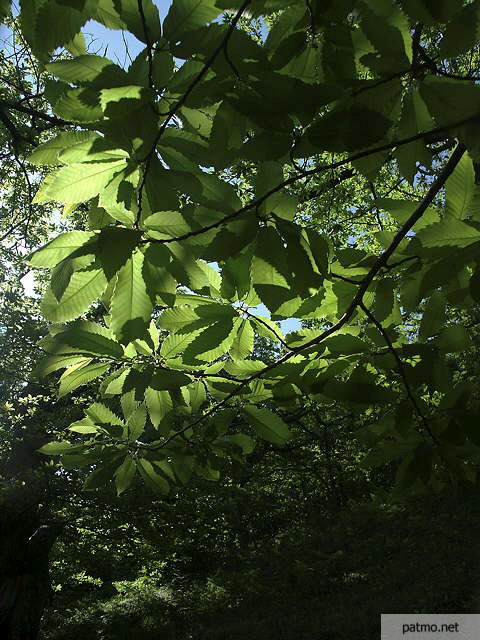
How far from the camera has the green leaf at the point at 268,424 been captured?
163cm

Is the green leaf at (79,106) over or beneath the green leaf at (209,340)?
over

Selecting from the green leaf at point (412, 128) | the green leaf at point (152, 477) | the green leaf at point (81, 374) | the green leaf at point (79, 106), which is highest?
the green leaf at point (412, 128)

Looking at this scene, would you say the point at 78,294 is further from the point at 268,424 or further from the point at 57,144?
the point at 268,424

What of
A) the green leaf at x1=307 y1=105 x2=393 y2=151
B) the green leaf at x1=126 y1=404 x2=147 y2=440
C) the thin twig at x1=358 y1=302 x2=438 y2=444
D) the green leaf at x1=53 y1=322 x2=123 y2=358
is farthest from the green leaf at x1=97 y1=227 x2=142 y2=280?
the green leaf at x1=126 y1=404 x2=147 y2=440

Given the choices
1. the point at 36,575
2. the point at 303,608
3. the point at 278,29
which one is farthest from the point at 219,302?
the point at 303,608

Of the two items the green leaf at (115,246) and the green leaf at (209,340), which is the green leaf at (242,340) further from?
the green leaf at (115,246)

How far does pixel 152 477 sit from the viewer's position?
5.80ft

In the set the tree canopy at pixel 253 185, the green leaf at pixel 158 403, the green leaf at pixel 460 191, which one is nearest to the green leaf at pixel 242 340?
the tree canopy at pixel 253 185

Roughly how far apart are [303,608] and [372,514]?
3.08m

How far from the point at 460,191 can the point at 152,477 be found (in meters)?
1.36

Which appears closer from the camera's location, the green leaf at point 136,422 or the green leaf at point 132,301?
the green leaf at point 132,301

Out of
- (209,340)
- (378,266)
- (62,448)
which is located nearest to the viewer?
(209,340)

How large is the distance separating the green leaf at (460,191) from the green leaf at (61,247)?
2.92 feet

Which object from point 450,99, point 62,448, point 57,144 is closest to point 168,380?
point 62,448
